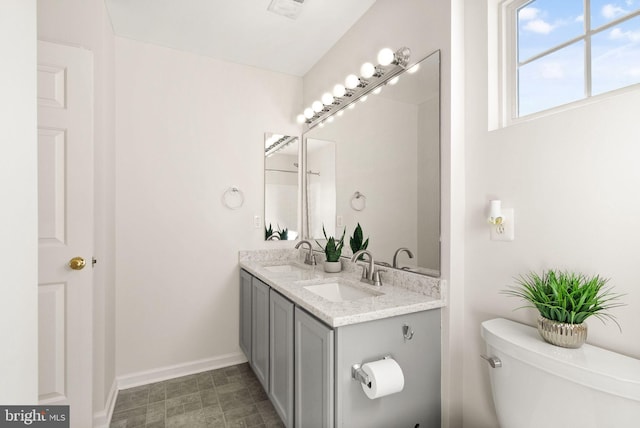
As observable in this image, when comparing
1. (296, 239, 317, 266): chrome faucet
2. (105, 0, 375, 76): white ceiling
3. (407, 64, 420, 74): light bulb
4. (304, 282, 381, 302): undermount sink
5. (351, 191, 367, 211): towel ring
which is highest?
(105, 0, 375, 76): white ceiling

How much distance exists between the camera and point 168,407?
6.03 ft

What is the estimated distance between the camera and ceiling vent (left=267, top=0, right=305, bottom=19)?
1.75 m

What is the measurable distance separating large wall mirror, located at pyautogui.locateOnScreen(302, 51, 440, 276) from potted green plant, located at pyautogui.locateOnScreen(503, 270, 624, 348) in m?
0.46

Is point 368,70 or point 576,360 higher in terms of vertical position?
point 368,70

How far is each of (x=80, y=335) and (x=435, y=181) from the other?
197 centimetres

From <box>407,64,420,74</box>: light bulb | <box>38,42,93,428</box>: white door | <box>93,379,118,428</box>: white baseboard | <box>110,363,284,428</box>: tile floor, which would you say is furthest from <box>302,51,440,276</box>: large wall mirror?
<box>93,379,118,428</box>: white baseboard

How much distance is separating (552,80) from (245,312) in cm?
220

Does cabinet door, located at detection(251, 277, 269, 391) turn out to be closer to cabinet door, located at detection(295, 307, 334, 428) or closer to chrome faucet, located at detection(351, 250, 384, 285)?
cabinet door, located at detection(295, 307, 334, 428)

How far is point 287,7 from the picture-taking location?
1787 millimetres

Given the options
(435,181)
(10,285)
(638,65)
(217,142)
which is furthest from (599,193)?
(217,142)

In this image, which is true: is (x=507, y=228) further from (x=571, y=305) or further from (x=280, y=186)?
(x=280, y=186)

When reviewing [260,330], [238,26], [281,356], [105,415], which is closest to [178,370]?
[105,415]

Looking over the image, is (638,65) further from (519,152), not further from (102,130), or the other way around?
(102,130)

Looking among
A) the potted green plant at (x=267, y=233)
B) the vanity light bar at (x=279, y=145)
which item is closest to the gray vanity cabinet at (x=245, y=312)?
the potted green plant at (x=267, y=233)
